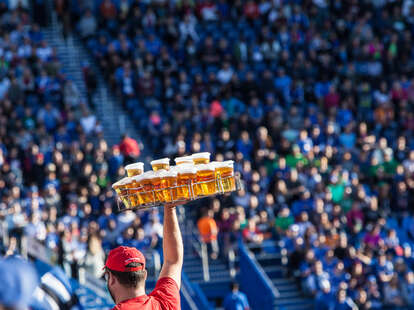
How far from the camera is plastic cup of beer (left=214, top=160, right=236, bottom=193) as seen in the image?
4.09m

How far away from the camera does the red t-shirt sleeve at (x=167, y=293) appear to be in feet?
11.8

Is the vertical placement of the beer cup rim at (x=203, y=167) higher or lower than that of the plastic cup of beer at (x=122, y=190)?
higher

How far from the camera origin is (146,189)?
3.99m

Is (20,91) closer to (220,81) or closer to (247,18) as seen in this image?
(220,81)

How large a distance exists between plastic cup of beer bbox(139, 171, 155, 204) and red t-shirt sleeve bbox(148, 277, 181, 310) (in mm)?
446

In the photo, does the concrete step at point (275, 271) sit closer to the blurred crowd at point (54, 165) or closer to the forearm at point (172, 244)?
the blurred crowd at point (54, 165)

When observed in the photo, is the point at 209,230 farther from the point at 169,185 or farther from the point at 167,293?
the point at 167,293

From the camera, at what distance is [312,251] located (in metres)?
15.4

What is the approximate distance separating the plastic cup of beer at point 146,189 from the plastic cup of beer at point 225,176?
0.35 m

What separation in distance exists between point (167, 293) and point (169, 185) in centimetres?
56

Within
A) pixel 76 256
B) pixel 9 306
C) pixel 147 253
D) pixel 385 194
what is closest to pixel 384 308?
pixel 385 194

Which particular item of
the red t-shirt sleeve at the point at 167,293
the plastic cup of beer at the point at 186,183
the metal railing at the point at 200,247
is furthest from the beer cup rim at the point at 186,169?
the metal railing at the point at 200,247

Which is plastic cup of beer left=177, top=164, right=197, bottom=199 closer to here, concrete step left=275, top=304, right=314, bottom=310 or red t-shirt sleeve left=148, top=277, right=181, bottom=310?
red t-shirt sleeve left=148, top=277, right=181, bottom=310

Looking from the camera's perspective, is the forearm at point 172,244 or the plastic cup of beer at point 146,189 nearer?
the forearm at point 172,244
